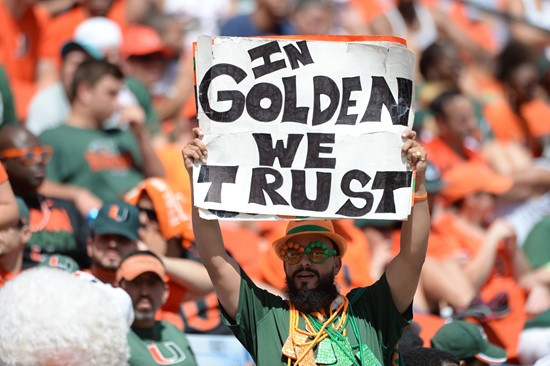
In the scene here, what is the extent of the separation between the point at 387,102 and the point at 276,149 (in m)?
0.47

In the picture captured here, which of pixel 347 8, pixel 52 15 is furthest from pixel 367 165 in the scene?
pixel 347 8

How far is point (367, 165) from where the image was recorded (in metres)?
4.73

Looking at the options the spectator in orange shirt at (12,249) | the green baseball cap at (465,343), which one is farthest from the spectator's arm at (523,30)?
the spectator in orange shirt at (12,249)

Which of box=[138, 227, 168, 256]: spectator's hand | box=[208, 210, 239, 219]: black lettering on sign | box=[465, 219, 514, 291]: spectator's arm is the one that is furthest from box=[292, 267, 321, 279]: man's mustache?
Answer: box=[465, 219, 514, 291]: spectator's arm

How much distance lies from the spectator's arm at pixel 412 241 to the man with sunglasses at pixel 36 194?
8.15 ft

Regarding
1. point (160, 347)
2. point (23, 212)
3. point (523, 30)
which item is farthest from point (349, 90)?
point (523, 30)

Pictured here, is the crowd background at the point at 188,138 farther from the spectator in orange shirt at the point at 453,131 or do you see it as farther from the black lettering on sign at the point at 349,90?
the black lettering on sign at the point at 349,90

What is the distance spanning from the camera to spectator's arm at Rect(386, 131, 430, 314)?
4.70 meters

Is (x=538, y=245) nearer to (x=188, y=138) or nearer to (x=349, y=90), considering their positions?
(x=188, y=138)

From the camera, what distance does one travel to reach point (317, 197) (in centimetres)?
473

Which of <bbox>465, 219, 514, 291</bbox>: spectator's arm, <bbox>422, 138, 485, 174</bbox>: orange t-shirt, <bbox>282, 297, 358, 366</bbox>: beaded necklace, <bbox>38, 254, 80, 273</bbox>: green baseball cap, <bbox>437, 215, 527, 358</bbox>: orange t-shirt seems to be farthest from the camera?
<bbox>422, 138, 485, 174</bbox>: orange t-shirt

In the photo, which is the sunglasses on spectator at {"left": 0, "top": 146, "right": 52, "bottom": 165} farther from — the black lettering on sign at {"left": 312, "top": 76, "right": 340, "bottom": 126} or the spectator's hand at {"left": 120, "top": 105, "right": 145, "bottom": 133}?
the black lettering on sign at {"left": 312, "top": 76, "right": 340, "bottom": 126}

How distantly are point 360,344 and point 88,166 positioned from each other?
12.0ft

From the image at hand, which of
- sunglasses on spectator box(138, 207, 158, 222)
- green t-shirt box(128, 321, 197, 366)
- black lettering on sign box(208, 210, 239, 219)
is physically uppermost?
black lettering on sign box(208, 210, 239, 219)
